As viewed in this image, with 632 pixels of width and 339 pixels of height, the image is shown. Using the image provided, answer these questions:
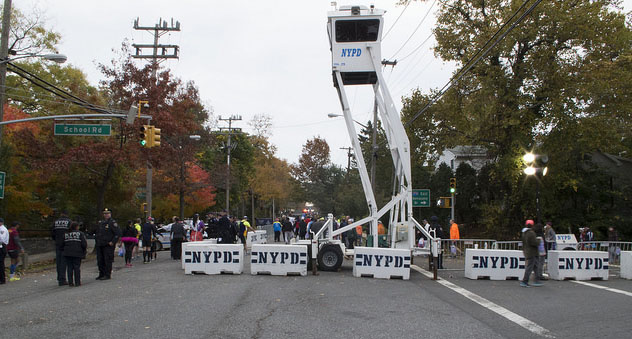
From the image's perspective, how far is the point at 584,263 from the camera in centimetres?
1495

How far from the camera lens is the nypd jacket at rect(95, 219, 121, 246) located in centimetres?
1378

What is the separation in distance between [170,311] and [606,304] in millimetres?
7997

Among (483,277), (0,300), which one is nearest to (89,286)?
(0,300)

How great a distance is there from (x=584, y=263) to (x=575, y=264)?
286 millimetres

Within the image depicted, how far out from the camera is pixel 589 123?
86.5 feet

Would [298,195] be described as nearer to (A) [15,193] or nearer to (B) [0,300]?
(A) [15,193]

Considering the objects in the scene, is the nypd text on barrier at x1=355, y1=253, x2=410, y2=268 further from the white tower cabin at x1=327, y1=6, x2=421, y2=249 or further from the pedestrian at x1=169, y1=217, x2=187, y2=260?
the pedestrian at x1=169, y1=217, x2=187, y2=260

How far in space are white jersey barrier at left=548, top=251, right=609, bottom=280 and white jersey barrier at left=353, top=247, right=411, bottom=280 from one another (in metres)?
4.12

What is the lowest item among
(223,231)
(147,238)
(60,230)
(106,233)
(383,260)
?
(383,260)

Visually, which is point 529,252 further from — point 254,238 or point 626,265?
point 254,238

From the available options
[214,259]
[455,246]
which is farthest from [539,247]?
[214,259]

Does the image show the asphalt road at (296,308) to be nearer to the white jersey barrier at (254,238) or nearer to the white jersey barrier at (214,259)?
the white jersey barrier at (214,259)

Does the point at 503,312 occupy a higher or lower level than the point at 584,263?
lower

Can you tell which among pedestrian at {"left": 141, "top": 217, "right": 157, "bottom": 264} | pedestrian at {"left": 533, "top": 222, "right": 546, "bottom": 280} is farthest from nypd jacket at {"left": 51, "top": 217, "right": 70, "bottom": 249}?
pedestrian at {"left": 533, "top": 222, "right": 546, "bottom": 280}
